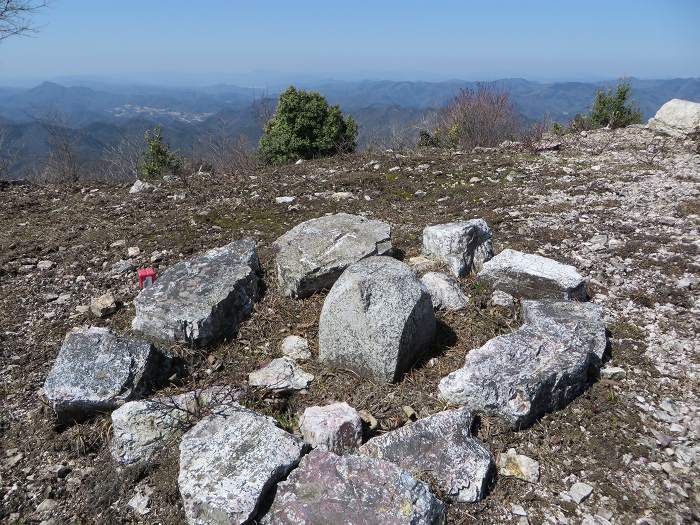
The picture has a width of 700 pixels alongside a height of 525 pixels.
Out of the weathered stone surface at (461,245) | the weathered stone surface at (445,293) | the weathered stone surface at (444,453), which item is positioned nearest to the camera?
the weathered stone surface at (444,453)

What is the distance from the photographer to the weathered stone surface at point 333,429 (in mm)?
3303

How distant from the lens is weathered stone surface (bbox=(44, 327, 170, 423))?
3.75m

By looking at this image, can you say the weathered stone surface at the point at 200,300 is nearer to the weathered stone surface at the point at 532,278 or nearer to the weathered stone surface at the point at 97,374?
the weathered stone surface at the point at 97,374

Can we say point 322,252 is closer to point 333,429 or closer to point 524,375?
point 333,429

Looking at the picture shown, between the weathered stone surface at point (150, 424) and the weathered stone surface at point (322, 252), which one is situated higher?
the weathered stone surface at point (322, 252)

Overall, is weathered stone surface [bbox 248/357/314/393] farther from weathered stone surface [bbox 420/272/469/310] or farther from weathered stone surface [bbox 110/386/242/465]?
weathered stone surface [bbox 420/272/469/310]

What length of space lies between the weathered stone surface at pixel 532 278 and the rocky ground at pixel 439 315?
259 mm

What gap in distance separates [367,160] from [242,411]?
9.12 meters

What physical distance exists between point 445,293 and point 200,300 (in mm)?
2493

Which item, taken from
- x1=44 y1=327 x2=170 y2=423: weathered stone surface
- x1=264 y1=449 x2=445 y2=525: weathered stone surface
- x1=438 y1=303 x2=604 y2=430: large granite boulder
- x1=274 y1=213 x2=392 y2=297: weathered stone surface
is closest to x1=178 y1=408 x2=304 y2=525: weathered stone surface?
x1=264 y1=449 x2=445 y2=525: weathered stone surface

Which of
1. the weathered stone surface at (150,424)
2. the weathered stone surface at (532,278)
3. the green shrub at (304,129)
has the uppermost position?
the green shrub at (304,129)

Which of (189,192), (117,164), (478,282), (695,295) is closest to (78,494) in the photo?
(478,282)

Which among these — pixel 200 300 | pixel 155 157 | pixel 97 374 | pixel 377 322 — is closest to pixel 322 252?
pixel 200 300

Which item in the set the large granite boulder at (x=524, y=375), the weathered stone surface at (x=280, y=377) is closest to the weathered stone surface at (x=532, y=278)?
the large granite boulder at (x=524, y=375)
